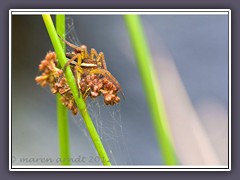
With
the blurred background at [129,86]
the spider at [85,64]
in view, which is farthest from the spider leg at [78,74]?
the blurred background at [129,86]

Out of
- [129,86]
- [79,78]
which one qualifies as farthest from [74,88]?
[129,86]

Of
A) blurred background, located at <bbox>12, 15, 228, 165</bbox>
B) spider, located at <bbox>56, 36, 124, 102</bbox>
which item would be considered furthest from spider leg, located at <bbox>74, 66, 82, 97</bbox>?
blurred background, located at <bbox>12, 15, 228, 165</bbox>

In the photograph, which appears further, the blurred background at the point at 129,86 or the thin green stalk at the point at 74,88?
the blurred background at the point at 129,86

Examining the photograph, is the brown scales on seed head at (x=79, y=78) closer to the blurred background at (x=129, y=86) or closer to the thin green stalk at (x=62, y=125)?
the thin green stalk at (x=62, y=125)

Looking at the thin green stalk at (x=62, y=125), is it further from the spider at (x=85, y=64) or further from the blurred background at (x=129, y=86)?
the blurred background at (x=129, y=86)

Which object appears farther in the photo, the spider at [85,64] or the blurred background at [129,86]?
the blurred background at [129,86]

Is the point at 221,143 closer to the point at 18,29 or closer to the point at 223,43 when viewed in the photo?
the point at 223,43

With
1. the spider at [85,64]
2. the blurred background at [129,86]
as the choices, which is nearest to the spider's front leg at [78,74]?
the spider at [85,64]
